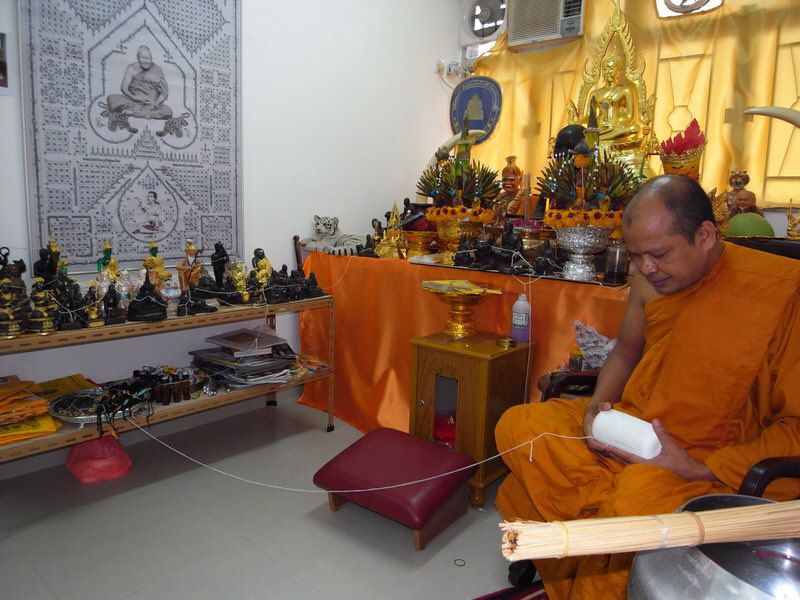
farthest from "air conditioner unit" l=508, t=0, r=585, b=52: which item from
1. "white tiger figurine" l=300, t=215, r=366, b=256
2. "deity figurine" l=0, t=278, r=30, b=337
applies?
"deity figurine" l=0, t=278, r=30, b=337

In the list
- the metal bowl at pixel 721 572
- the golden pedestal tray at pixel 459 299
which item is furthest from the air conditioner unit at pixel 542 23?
the metal bowl at pixel 721 572

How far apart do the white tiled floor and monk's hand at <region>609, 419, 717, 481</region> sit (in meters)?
0.77

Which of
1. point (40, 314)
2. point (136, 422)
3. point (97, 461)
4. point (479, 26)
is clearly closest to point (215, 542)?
point (136, 422)

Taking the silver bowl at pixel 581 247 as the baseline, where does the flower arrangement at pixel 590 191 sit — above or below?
above

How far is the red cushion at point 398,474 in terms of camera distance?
1.91 meters

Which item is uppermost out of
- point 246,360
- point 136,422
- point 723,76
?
point 723,76

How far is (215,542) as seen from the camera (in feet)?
6.52

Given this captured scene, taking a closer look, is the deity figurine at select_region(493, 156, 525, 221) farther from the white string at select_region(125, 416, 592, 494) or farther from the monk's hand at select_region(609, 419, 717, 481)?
the monk's hand at select_region(609, 419, 717, 481)

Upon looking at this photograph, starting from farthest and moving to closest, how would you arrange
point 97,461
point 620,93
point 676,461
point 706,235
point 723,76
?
Result: point 620,93 < point 723,76 < point 97,461 < point 706,235 < point 676,461

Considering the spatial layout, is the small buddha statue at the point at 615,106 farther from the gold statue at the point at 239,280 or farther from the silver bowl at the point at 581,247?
the gold statue at the point at 239,280

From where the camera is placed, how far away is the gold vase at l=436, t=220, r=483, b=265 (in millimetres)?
2906

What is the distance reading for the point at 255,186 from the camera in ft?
10.5

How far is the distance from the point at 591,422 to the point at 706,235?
600 millimetres

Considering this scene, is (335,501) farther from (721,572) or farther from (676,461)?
(721,572)
